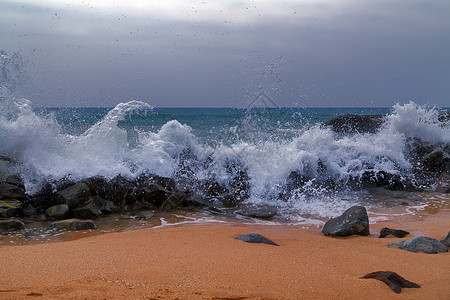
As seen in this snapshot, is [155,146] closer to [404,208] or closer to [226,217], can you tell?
[226,217]

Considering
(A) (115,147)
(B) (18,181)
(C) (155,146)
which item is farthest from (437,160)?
(B) (18,181)

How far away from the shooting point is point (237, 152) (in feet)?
29.4

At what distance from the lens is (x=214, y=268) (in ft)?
10.4

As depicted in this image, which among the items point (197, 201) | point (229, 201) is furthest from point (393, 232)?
point (197, 201)

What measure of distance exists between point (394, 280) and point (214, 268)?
1426 mm

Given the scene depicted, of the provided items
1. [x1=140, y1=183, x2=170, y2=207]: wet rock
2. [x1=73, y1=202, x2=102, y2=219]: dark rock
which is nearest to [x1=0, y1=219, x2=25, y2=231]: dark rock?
[x1=73, y1=202, x2=102, y2=219]: dark rock

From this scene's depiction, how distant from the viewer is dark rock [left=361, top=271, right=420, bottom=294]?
284 cm

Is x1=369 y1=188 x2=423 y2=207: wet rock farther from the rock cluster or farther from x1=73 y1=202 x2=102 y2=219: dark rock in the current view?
x1=73 y1=202 x2=102 y2=219: dark rock

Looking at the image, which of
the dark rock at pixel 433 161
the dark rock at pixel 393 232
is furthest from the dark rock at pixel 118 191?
the dark rock at pixel 433 161

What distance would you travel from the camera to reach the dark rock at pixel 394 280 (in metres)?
2.84

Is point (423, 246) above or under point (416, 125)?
under

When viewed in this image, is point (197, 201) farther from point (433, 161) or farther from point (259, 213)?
point (433, 161)

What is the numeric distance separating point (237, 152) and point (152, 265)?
589cm

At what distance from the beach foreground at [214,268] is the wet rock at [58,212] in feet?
5.38
